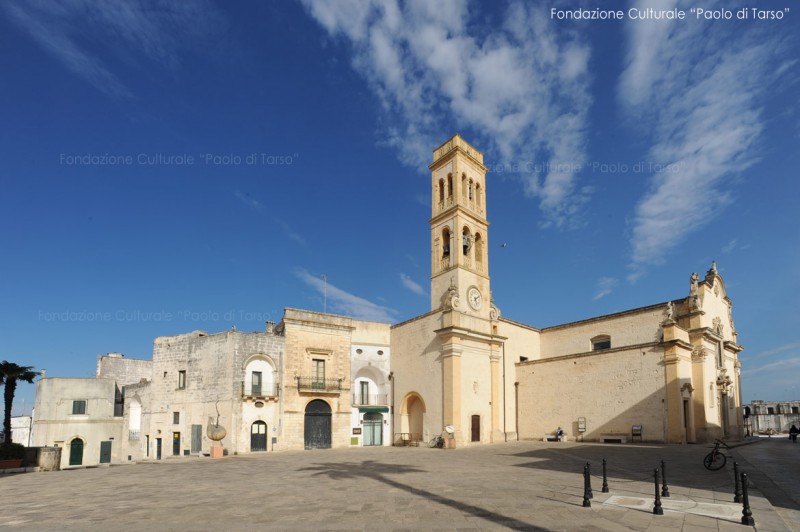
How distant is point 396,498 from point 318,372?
22261 mm

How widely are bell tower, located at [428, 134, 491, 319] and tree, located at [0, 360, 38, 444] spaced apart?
23614 mm

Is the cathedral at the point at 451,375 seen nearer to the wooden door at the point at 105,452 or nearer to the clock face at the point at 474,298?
the clock face at the point at 474,298

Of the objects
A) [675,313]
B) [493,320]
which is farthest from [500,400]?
[675,313]

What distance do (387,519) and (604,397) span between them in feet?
80.2

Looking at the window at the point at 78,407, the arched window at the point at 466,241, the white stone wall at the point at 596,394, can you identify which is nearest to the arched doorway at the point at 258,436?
the arched window at the point at 466,241

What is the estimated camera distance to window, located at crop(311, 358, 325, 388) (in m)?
32.7

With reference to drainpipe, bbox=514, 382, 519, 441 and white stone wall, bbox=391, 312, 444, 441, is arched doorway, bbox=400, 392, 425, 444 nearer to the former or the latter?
white stone wall, bbox=391, 312, 444, 441

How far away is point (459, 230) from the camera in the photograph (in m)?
33.1

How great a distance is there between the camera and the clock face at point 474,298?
32.7 metres

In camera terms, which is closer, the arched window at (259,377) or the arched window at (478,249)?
the arched window at (259,377)

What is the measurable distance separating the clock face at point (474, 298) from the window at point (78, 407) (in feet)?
104

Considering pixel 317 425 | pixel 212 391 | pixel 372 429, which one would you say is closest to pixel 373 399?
pixel 372 429

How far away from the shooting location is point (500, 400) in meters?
33.4

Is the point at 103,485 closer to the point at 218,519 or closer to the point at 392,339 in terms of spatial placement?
the point at 218,519
